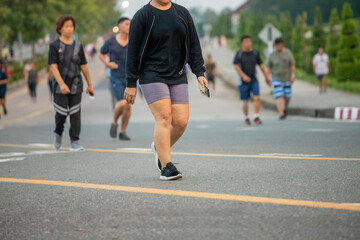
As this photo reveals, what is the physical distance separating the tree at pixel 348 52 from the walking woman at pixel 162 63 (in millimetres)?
31184

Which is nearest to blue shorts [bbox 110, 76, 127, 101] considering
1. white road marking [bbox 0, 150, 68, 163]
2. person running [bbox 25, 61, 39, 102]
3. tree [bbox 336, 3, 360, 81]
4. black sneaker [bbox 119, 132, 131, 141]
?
black sneaker [bbox 119, 132, 131, 141]

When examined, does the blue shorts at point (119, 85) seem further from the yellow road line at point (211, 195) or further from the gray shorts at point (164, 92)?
the gray shorts at point (164, 92)

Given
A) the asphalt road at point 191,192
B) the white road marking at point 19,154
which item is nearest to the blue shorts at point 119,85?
the asphalt road at point 191,192

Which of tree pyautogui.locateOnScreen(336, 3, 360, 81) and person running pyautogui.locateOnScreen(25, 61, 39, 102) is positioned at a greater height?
tree pyautogui.locateOnScreen(336, 3, 360, 81)

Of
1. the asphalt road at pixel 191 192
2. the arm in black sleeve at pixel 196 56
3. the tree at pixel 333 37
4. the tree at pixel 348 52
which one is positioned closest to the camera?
the asphalt road at pixel 191 192

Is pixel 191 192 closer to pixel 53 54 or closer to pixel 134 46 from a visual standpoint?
pixel 134 46

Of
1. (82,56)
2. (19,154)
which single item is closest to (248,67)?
(82,56)

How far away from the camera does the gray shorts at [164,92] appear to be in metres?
6.41

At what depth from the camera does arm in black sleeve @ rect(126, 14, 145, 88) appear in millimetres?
6383

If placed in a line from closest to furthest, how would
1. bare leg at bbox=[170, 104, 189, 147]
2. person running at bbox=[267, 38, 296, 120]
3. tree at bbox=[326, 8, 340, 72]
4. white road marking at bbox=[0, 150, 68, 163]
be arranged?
bare leg at bbox=[170, 104, 189, 147]
white road marking at bbox=[0, 150, 68, 163]
person running at bbox=[267, 38, 296, 120]
tree at bbox=[326, 8, 340, 72]

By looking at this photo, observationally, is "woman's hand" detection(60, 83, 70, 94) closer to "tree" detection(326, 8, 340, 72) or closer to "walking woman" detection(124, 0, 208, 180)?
"walking woman" detection(124, 0, 208, 180)

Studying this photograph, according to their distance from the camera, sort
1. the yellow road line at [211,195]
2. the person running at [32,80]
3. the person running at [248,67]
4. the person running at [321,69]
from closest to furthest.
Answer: the yellow road line at [211,195]
the person running at [248,67]
the person running at [321,69]
the person running at [32,80]

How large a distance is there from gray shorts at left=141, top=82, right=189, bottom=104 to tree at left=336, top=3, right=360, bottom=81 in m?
31.2

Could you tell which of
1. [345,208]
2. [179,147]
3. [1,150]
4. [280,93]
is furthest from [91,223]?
[280,93]
